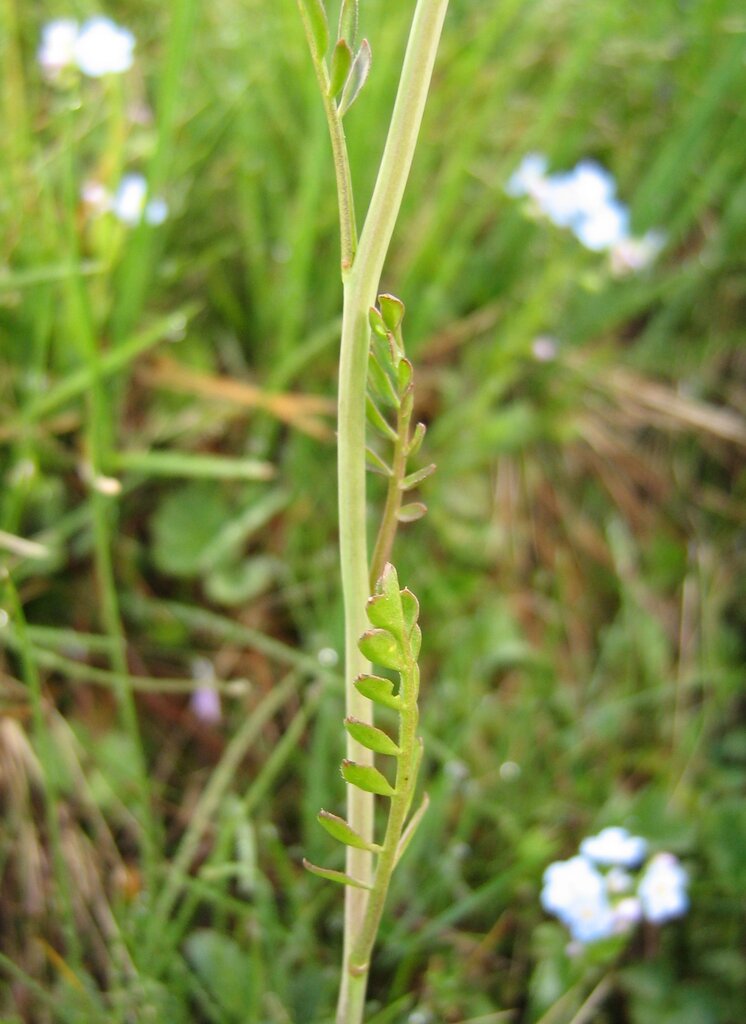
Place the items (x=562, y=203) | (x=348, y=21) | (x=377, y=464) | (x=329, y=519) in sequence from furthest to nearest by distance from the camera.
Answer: (x=562, y=203) → (x=329, y=519) → (x=377, y=464) → (x=348, y=21)

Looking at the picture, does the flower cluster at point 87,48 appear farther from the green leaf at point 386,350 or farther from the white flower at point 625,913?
the white flower at point 625,913

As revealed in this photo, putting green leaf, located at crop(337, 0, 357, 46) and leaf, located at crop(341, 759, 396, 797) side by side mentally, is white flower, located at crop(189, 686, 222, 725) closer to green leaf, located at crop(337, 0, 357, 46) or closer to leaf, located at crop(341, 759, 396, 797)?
leaf, located at crop(341, 759, 396, 797)

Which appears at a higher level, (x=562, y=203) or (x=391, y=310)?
(x=391, y=310)

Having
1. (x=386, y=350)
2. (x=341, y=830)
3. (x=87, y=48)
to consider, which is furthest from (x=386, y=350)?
(x=87, y=48)

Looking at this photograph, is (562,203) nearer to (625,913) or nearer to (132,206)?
(132,206)

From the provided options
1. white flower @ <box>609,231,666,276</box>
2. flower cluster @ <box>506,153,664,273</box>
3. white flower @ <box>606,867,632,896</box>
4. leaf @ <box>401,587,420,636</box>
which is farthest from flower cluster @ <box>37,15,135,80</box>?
white flower @ <box>606,867,632,896</box>

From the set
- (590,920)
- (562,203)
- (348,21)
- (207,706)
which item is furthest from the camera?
(562,203)

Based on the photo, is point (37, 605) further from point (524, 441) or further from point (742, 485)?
point (742, 485)
